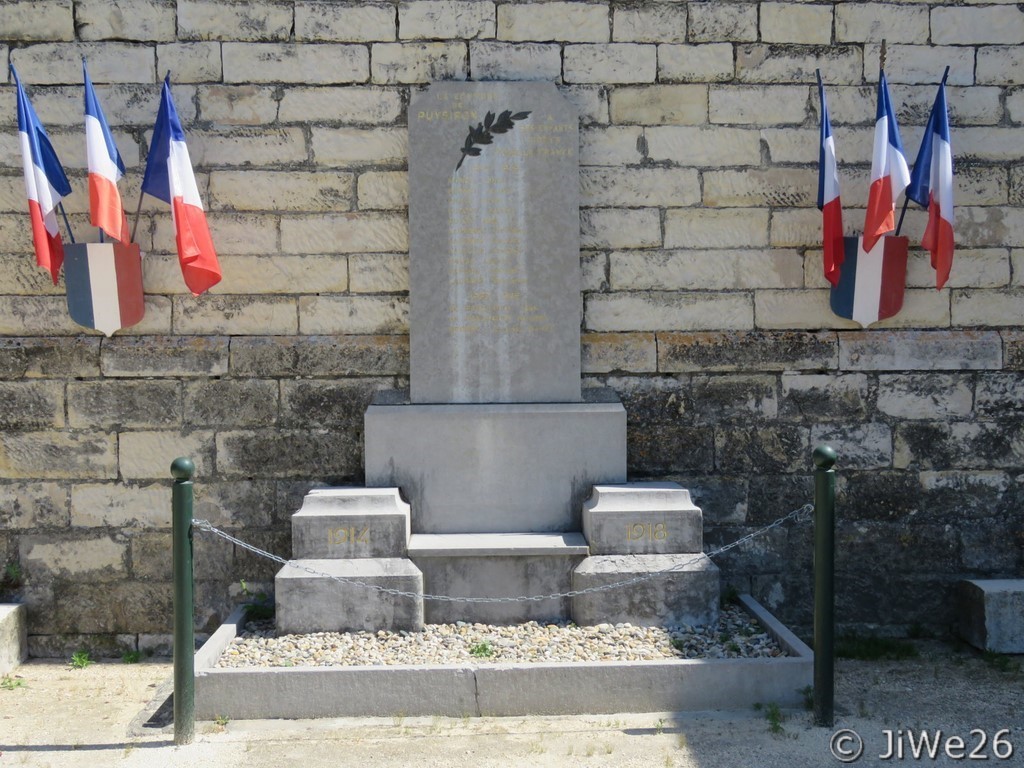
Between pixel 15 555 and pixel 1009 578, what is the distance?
4.97 meters

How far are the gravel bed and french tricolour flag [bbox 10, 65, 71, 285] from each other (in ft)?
6.46

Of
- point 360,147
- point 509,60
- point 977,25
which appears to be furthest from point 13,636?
point 977,25

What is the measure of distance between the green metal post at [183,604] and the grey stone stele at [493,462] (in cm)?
127

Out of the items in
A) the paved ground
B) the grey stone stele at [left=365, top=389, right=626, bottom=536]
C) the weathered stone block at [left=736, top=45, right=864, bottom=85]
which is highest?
the weathered stone block at [left=736, top=45, right=864, bottom=85]

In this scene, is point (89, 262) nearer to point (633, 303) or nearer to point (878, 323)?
point (633, 303)

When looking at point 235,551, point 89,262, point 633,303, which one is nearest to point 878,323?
point 633,303

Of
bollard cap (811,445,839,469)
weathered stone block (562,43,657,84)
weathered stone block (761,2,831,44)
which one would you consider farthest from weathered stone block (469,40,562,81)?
bollard cap (811,445,839,469)

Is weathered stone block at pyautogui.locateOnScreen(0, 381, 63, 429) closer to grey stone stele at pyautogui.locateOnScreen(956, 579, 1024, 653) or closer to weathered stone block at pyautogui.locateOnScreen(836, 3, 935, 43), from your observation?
weathered stone block at pyautogui.locateOnScreen(836, 3, 935, 43)

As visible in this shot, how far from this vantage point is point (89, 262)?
4812 mm

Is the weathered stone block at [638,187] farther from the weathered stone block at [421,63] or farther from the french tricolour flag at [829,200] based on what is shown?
the weathered stone block at [421,63]

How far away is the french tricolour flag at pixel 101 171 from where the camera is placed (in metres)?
4.56

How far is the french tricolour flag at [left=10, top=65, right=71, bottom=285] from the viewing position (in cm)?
457

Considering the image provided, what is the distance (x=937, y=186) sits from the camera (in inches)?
188

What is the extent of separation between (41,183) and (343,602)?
2.36 m
